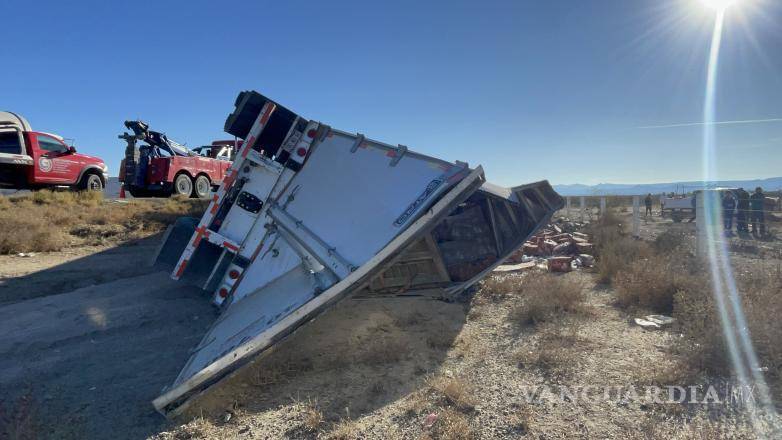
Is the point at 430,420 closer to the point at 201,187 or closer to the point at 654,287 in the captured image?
the point at 654,287

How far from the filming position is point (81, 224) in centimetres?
1045

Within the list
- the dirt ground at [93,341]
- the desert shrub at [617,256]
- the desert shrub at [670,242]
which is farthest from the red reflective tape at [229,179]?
the desert shrub at [670,242]

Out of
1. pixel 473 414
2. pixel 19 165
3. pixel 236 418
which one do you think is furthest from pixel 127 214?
pixel 473 414

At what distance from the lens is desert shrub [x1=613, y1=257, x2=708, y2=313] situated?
5172 mm

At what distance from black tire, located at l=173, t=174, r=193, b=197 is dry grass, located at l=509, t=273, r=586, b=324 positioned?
1190 centimetres

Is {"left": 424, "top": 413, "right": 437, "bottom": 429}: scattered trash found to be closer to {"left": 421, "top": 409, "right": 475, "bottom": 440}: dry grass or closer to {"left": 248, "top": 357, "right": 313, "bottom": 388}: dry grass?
{"left": 421, "top": 409, "right": 475, "bottom": 440}: dry grass

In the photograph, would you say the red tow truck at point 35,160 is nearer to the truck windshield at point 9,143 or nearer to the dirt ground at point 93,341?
the truck windshield at point 9,143

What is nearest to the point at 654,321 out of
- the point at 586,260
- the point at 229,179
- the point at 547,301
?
the point at 547,301

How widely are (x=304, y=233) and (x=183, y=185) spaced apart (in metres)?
11.2

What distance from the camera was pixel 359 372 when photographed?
149 inches

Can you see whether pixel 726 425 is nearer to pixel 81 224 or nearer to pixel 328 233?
pixel 328 233

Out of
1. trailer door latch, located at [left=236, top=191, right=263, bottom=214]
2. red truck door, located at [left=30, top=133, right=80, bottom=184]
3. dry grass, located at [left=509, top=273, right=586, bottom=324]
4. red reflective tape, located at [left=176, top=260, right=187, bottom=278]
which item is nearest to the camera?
dry grass, located at [left=509, top=273, right=586, bottom=324]

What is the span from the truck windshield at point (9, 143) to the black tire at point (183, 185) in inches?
155

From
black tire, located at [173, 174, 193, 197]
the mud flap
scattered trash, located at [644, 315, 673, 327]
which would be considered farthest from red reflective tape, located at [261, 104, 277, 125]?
black tire, located at [173, 174, 193, 197]
